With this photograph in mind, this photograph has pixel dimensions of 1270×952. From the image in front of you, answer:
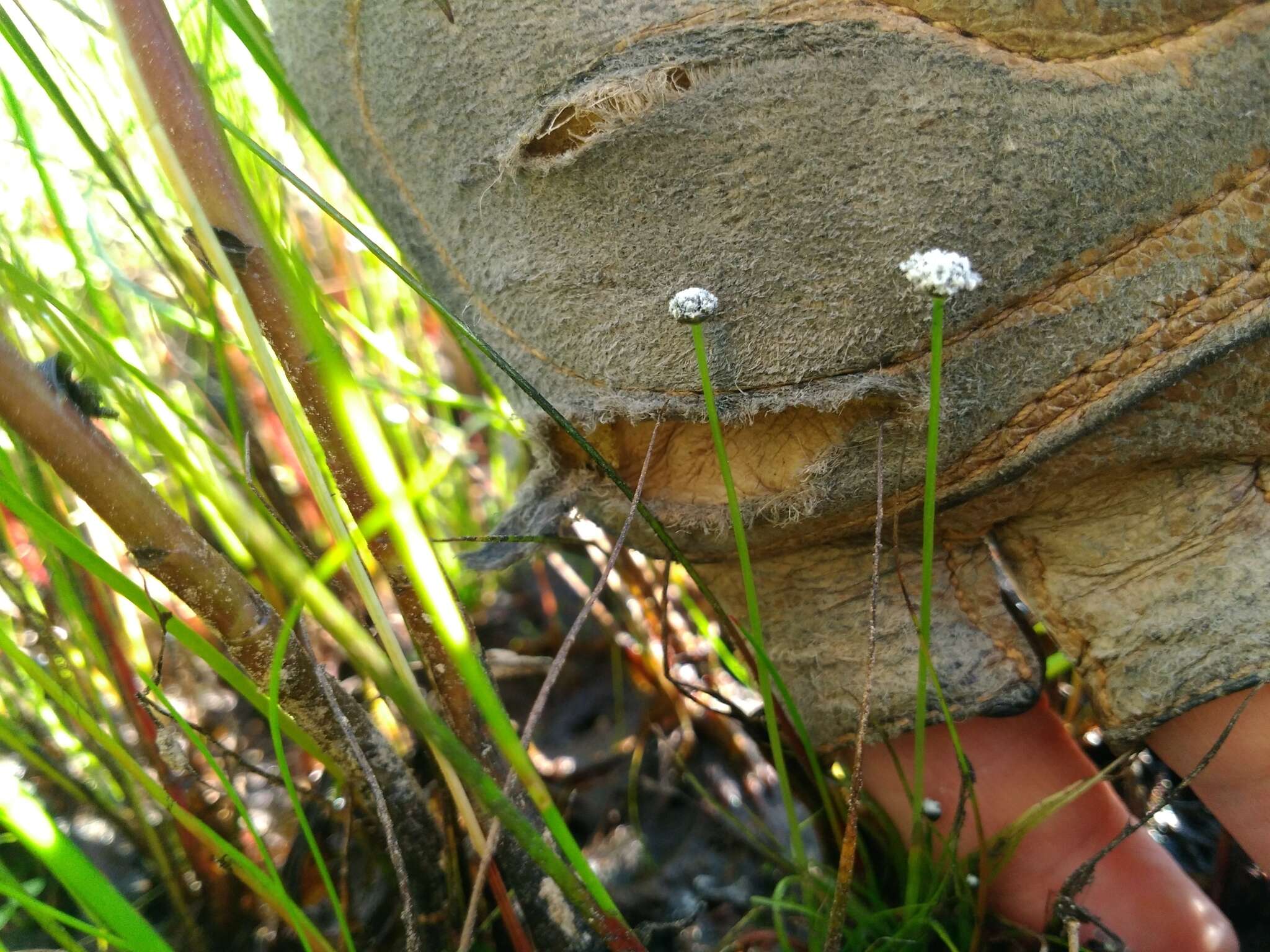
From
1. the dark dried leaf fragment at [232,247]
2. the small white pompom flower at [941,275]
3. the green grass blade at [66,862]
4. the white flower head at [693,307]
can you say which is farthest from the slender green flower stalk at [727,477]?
the green grass blade at [66,862]

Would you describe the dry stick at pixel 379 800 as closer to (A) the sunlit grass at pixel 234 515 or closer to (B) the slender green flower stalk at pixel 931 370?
(A) the sunlit grass at pixel 234 515

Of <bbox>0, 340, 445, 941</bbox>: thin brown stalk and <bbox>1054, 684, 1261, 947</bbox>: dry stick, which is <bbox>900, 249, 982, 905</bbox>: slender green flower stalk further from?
<bbox>0, 340, 445, 941</bbox>: thin brown stalk

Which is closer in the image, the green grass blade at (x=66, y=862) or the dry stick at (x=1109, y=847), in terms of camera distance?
the green grass blade at (x=66, y=862)

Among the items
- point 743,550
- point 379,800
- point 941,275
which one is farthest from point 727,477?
point 379,800

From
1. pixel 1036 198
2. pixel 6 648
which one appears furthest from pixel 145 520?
pixel 1036 198

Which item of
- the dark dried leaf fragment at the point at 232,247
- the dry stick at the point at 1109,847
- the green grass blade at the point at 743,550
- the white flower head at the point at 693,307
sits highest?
the dark dried leaf fragment at the point at 232,247

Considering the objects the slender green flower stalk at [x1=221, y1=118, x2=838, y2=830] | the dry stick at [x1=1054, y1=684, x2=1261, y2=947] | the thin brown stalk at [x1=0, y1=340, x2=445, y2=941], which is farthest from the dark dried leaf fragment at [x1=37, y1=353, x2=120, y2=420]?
the dry stick at [x1=1054, y1=684, x2=1261, y2=947]
